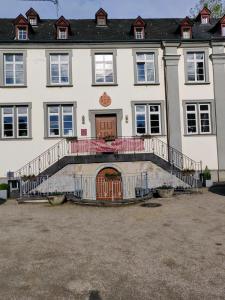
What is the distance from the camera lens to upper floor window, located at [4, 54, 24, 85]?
20.1 meters

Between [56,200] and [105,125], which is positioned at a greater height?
[105,125]

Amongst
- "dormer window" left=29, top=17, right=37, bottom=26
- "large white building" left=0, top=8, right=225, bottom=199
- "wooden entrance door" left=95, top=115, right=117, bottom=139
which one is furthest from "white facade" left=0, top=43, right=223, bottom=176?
"dormer window" left=29, top=17, right=37, bottom=26

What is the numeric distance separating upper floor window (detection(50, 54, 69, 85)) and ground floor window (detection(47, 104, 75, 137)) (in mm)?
1599

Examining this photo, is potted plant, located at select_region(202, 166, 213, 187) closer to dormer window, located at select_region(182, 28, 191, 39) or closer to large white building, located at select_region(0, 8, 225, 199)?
large white building, located at select_region(0, 8, 225, 199)

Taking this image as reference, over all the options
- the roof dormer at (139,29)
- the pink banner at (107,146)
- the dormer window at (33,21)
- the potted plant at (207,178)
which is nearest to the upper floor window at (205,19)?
the roof dormer at (139,29)

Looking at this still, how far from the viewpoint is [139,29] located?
21.7 m

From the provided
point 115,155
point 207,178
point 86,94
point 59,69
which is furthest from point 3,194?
point 207,178

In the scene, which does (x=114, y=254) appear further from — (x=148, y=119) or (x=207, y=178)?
(x=148, y=119)

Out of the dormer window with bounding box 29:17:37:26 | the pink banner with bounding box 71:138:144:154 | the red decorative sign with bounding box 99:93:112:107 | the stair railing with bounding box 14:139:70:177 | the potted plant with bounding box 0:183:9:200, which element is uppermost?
the dormer window with bounding box 29:17:37:26

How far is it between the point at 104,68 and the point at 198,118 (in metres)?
6.90

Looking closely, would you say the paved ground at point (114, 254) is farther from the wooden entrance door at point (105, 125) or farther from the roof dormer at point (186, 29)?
the roof dormer at point (186, 29)

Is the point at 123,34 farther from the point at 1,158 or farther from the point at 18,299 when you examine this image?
the point at 18,299

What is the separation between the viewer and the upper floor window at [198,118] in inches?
810

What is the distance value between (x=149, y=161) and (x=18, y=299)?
42.2ft
